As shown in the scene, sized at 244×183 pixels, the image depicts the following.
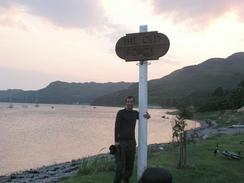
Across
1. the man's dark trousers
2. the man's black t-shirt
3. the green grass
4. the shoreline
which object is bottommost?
the shoreline

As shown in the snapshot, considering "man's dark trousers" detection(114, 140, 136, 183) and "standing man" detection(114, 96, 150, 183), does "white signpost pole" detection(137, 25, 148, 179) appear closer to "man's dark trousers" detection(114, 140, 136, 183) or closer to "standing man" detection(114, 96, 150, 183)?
"standing man" detection(114, 96, 150, 183)

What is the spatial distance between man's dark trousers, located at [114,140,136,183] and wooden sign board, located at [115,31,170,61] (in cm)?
186

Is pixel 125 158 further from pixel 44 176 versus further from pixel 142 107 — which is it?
pixel 44 176

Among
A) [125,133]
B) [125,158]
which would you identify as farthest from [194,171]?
[125,133]

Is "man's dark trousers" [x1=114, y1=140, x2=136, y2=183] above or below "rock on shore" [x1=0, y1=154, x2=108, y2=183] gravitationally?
above

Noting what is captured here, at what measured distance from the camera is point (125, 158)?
996 cm

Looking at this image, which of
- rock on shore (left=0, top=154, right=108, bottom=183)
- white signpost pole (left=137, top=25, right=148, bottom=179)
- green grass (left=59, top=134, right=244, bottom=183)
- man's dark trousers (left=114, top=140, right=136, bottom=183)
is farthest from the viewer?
rock on shore (left=0, top=154, right=108, bottom=183)

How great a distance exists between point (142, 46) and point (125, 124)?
5.68 feet

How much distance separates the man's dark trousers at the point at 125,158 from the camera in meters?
9.86

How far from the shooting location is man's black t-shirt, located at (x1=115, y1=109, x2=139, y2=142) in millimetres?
9789

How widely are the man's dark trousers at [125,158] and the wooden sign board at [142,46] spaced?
186 cm

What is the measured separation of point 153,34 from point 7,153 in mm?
31405

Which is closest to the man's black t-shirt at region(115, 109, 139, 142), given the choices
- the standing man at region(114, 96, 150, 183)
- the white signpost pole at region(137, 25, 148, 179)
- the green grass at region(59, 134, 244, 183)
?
the standing man at region(114, 96, 150, 183)

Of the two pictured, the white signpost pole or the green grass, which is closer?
the white signpost pole
